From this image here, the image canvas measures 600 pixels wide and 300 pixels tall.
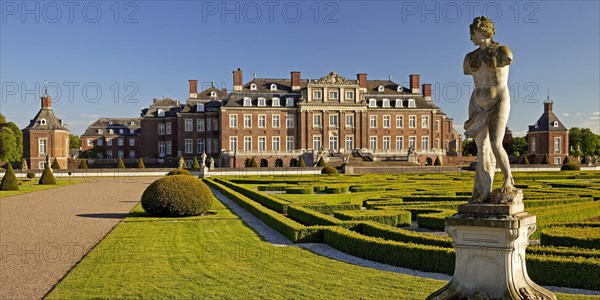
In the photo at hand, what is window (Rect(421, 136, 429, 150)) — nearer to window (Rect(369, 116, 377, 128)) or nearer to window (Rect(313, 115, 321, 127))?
window (Rect(369, 116, 377, 128))

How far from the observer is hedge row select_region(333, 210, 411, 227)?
1122 centimetres

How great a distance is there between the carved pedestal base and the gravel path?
16.9 ft

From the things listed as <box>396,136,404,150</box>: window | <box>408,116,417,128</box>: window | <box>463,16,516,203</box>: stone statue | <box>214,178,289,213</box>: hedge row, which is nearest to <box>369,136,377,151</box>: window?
<box>396,136,404,150</box>: window

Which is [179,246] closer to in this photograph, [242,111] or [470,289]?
[470,289]

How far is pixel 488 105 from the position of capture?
16.2 feet

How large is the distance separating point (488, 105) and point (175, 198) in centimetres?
1036

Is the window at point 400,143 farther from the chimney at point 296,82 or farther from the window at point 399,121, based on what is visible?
the chimney at point 296,82

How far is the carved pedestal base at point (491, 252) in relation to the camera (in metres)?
4.67

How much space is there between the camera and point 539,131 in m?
58.2

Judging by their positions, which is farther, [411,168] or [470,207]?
[411,168]

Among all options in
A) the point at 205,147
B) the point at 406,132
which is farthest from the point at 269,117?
the point at 406,132

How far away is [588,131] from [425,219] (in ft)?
247

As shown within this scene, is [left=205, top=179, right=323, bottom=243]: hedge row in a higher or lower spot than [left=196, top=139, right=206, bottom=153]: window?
lower

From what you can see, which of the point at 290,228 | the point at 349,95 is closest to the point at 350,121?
the point at 349,95
